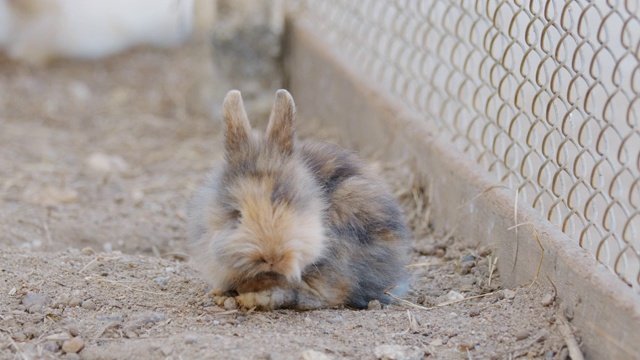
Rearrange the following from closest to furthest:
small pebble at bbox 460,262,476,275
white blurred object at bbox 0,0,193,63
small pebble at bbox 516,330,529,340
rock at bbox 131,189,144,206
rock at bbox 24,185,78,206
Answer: small pebble at bbox 516,330,529,340, small pebble at bbox 460,262,476,275, rock at bbox 24,185,78,206, rock at bbox 131,189,144,206, white blurred object at bbox 0,0,193,63

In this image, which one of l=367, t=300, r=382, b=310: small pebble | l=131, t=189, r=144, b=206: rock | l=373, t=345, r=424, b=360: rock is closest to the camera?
l=373, t=345, r=424, b=360: rock

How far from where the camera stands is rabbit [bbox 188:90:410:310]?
10.2 feet

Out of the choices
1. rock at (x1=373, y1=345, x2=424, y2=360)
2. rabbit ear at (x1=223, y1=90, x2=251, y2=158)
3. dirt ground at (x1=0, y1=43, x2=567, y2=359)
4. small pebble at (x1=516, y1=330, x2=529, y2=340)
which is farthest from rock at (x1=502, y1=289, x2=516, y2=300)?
rabbit ear at (x1=223, y1=90, x2=251, y2=158)

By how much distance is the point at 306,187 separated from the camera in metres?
3.36

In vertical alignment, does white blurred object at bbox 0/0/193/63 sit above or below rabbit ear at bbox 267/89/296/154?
below

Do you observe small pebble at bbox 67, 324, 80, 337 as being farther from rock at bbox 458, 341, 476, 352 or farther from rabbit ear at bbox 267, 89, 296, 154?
rock at bbox 458, 341, 476, 352

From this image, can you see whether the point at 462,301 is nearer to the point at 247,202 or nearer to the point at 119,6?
the point at 247,202

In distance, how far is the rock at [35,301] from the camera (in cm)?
350

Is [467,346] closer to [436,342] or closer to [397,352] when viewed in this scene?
[436,342]

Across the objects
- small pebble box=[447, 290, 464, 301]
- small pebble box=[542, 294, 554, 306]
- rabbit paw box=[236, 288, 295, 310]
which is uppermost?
small pebble box=[542, 294, 554, 306]

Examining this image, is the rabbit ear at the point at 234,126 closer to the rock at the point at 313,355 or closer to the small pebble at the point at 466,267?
the rock at the point at 313,355

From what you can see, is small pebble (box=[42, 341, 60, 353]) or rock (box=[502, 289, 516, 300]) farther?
rock (box=[502, 289, 516, 300])

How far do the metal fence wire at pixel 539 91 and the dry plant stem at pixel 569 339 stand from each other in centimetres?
25

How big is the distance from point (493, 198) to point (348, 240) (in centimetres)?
79
